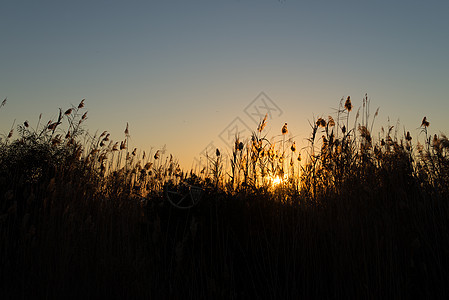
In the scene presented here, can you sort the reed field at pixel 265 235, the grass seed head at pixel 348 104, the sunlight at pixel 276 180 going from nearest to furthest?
the reed field at pixel 265 235 < the sunlight at pixel 276 180 < the grass seed head at pixel 348 104

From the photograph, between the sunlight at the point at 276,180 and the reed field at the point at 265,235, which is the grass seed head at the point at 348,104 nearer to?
the reed field at the point at 265,235

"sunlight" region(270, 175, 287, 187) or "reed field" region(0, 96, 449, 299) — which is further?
"sunlight" region(270, 175, 287, 187)

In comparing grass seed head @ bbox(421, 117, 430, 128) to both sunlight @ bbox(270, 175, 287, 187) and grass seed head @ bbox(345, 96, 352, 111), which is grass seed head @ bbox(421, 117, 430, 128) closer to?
grass seed head @ bbox(345, 96, 352, 111)

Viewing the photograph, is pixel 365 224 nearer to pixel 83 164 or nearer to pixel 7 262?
pixel 7 262

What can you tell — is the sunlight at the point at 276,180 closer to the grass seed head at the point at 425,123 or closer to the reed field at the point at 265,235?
the reed field at the point at 265,235

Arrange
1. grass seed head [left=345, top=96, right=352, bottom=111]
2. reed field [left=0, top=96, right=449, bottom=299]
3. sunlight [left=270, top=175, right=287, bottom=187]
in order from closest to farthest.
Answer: reed field [left=0, top=96, right=449, bottom=299] → sunlight [left=270, top=175, right=287, bottom=187] → grass seed head [left=345, top=96, right=352, bottom=111]

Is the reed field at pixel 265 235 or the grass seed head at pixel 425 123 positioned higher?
the grass seed head at pixel 425 123

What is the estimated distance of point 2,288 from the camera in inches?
112

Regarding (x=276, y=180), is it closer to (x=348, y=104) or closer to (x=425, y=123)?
(x=348, y=104)

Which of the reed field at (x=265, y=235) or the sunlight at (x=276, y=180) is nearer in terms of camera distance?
the reed field at (x=265, y=235)

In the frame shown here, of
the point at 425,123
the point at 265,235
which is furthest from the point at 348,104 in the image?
the point at 265,235

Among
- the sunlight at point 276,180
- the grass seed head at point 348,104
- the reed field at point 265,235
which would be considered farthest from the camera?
the grass seed head at point 348,104

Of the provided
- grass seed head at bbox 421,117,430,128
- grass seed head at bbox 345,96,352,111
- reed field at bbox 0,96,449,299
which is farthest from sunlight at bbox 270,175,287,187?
grass seed head at bbox 421,117,430,128

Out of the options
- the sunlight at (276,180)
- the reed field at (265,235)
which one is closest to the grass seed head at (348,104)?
the reed field at (265,235)
